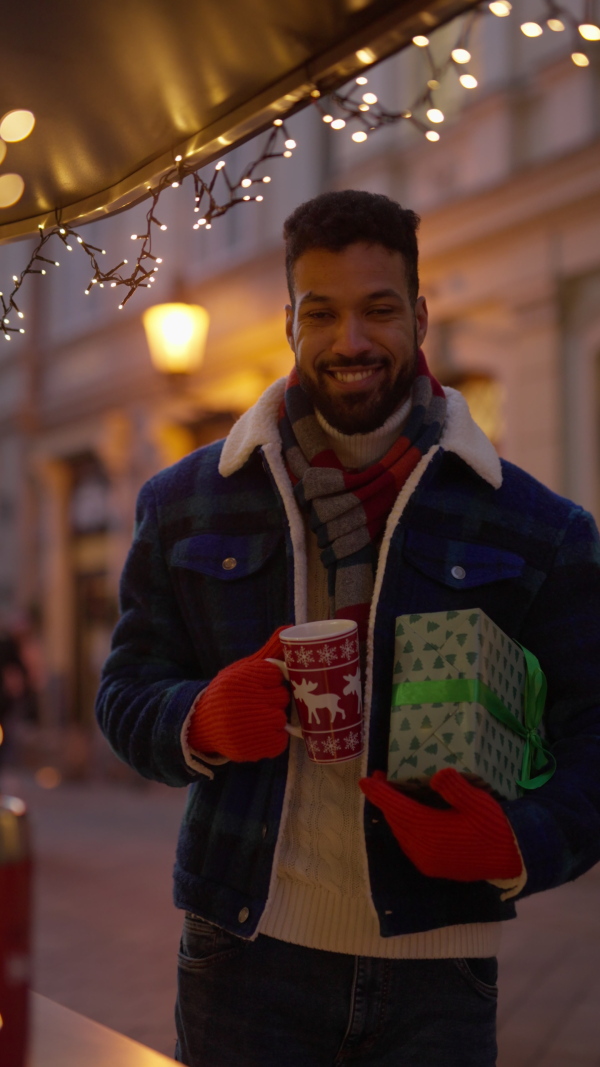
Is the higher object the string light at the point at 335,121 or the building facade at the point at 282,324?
the building facade at the point at 282,324

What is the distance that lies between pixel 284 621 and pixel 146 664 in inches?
9.5

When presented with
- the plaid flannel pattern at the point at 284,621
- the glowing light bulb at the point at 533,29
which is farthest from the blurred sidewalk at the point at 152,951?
the glowing light bulb at the point at 533,29

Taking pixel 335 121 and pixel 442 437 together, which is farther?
pixel 442 437

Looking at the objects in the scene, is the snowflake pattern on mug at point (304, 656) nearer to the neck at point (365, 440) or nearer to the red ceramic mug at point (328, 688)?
the red ceramic mug at point (328, 688)

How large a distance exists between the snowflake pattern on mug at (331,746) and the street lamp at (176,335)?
540cm

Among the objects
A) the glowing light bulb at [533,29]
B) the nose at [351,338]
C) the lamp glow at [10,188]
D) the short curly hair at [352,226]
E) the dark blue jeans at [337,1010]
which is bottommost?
the dark blue jeans at [337,1010]

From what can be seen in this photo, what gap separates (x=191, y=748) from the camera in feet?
5.12

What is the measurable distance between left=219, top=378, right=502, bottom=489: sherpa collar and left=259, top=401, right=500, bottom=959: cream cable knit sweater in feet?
1.57

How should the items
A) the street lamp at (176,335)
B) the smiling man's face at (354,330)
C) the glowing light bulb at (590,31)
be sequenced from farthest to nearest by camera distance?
the street lamp at (176,335), the smiling man's face at (354,330), the glowing light bulb at (590,31)

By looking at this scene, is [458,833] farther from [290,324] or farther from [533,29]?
[533,29]

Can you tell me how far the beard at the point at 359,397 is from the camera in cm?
162

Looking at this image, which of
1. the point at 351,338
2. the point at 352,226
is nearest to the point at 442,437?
the point at 351,338

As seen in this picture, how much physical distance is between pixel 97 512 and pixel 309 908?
1147 centimetres

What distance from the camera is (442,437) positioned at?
1.72 m
